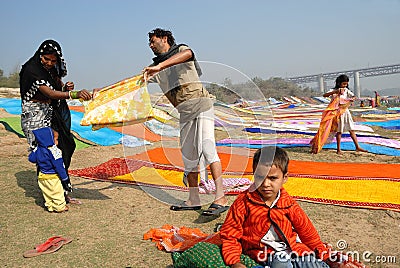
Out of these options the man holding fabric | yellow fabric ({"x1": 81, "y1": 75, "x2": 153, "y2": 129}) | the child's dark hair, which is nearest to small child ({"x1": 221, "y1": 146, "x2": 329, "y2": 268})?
the man holding fabric

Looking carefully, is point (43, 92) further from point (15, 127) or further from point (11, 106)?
point (11, 106)

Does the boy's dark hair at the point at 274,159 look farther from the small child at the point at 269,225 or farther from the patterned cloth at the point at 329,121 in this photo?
the patterned cloth at the point at 329,121

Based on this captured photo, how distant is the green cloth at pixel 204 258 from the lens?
2.09m

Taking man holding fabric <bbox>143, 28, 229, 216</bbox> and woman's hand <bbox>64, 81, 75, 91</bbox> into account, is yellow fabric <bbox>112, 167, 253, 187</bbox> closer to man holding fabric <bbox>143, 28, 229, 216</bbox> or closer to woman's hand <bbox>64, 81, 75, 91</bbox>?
man holding fabric <bbox>143, 28, 229, 216</bbox>

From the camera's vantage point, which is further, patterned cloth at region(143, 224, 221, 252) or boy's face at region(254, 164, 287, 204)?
patterned cloth at region(143, 224, 221, 252)

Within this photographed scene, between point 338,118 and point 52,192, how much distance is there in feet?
15.5

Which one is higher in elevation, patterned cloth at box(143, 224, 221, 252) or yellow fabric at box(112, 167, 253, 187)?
yellow fabric at box(112, 167, 253, 187)

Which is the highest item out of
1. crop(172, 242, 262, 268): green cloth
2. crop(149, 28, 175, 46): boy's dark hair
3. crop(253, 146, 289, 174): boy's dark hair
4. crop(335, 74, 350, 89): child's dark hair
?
crop(149, 28, 175, 46): boy's dark hair

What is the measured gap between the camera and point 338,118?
6484mm

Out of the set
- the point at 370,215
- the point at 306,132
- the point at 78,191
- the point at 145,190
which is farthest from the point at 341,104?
the point at 78,191

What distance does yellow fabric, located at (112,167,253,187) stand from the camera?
4.30 meters

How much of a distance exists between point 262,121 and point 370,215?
1.20 metres

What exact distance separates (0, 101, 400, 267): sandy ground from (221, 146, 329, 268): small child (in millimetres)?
576

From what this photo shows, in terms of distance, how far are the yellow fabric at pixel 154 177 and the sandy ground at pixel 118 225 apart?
14 cm
